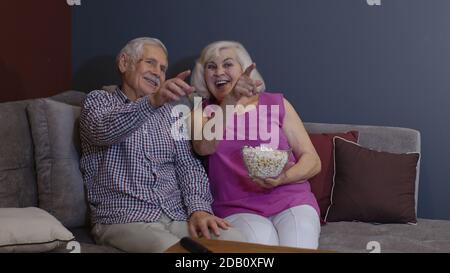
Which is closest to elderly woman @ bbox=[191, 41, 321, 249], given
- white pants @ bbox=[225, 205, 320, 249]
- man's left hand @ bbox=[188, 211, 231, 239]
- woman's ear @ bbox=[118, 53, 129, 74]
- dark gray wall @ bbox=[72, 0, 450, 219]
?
white pants @ bbox=[225, 205, 320, 249]

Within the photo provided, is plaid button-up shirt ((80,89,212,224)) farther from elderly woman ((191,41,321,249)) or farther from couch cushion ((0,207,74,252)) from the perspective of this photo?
couch cushion ((0,207,74,252))

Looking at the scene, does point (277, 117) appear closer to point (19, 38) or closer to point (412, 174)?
point (412, 174)

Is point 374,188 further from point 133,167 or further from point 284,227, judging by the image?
point 133,167

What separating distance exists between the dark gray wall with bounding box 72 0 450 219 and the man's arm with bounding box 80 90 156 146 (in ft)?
2.83

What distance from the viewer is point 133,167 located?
2105 millimetres

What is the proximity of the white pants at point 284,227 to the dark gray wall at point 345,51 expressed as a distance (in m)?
0.78

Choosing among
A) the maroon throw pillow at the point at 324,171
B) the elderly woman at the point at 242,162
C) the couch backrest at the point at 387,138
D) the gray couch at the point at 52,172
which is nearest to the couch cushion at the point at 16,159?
the gray couch at the point at 52,172

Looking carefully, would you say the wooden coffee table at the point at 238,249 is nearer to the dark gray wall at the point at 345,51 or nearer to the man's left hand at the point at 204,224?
the man's left hand at the point at 204,224

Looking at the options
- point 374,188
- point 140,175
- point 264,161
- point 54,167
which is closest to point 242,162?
point 264,161

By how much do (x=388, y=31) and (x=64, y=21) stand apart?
1481 millimetres

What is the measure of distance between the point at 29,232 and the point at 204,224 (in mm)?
549

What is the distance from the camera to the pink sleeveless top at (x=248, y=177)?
221cm

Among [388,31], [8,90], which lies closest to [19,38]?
[8,90]

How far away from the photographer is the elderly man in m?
2.00
